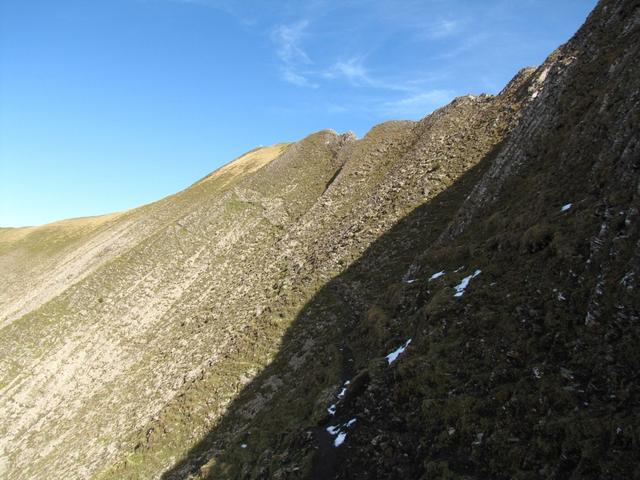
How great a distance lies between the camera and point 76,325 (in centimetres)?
4984

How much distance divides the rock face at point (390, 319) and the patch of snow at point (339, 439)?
0.33 feet

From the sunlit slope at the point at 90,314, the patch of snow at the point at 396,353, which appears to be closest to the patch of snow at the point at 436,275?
the patch of snow at the point at 396,353

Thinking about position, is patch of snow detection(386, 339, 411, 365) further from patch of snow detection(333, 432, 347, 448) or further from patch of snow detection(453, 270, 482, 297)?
patch of snow detection(333, 432, 347, 448)

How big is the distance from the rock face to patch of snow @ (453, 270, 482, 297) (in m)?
0.14

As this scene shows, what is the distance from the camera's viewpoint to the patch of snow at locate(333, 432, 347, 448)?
15.9 meters

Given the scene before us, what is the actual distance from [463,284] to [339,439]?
921 centimetres

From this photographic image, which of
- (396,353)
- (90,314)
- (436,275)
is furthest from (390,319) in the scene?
(90,314)

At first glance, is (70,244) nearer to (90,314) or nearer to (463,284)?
(90,314)

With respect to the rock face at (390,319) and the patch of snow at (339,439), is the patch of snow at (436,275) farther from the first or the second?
the patch of snow at (339,439)

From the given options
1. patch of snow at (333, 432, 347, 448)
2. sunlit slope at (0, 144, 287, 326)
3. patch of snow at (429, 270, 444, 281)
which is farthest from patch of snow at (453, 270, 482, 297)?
sunlit slope at (0, 144, 287, 326)

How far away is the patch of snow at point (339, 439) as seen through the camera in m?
15.9

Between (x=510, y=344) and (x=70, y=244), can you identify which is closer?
(x=510, y=344)

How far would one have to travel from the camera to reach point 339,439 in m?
16.1

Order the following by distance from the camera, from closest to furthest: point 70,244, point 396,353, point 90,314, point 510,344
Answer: point 510,344
point 396,353
point 90,314
point 70,244
